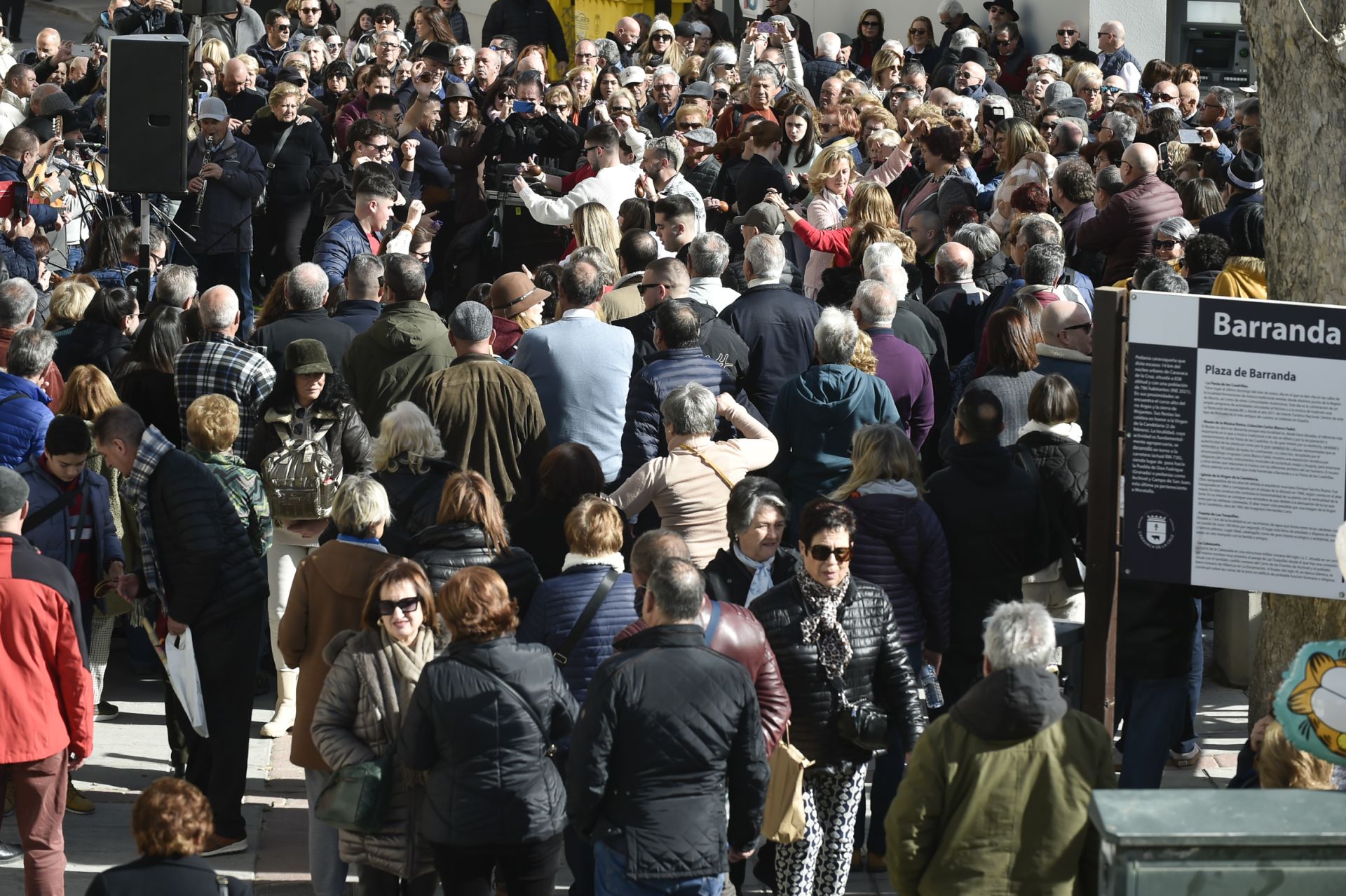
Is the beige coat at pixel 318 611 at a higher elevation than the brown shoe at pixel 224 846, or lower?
higher

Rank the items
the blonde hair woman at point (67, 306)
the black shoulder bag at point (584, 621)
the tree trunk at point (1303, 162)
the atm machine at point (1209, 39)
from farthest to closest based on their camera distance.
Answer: the atm machine at point (1209, 39)
the blonde hair woman at point (67, 306)
the tree trunk at point (1303, 162)
the black shoulder bag at point (584, 621)

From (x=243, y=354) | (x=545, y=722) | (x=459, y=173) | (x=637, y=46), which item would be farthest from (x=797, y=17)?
(x=545, y=722)

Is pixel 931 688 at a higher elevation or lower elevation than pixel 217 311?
lower

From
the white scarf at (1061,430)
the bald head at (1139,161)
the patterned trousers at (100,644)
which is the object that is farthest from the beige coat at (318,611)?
the bald head at (1139,161)

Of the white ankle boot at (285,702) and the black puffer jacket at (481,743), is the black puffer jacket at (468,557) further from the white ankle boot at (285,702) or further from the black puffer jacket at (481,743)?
the white ankle boot at (285,702)

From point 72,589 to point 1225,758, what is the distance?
188 inches

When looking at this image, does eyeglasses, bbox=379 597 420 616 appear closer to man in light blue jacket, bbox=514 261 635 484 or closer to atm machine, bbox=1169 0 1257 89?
man in light blue jacket, bbox=514 261 635 484

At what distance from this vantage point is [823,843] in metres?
6.10

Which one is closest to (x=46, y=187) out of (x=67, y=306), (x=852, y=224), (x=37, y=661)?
(x=67, y=306)

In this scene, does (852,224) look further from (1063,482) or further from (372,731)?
(372,731)

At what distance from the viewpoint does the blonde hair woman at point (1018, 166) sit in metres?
11.0

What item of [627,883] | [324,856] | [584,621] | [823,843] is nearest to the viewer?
[627,883]

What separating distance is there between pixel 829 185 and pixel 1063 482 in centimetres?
455

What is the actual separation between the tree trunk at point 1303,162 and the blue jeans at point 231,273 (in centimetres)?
893
